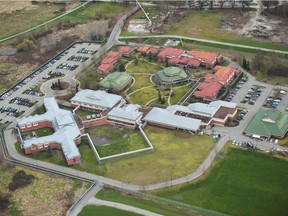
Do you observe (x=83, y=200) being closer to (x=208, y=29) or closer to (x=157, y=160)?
(x=157, y=160)

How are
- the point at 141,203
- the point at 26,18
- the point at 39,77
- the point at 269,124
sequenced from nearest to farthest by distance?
the point at 141,203 < the point at 269,124 < the point at 39,77 < the point at 26,18

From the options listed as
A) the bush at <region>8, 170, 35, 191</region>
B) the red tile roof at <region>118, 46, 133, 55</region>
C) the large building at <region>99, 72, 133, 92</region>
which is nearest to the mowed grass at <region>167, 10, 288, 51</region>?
the red tile roof at <region>118, 46, 133, 55</region>

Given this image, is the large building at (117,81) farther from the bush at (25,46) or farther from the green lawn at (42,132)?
the bush at (25,46)

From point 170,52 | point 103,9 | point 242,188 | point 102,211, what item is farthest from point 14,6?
point 242,188

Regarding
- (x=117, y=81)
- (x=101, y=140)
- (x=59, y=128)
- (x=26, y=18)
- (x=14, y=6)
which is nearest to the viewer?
(x=59, y=128)

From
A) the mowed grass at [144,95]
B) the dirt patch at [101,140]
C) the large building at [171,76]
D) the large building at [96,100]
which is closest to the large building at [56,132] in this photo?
the dirt patch at [101,140]
